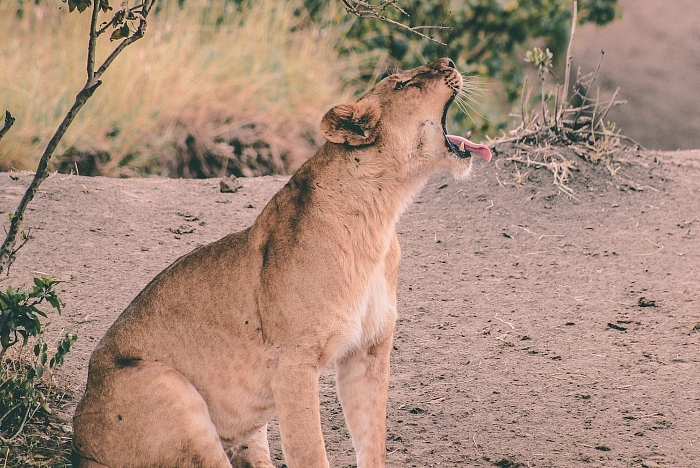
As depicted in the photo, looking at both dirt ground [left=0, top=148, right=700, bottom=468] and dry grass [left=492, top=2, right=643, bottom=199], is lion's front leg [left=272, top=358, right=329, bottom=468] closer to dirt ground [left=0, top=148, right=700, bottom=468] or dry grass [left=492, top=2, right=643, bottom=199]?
dirt ground [left=0, top=148, right=700, bottom=468]

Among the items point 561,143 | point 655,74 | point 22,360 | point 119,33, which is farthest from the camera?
point 655,74

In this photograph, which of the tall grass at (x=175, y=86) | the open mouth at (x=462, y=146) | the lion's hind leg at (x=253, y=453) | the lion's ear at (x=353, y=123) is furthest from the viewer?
the tall grass at (x=175, y=86)

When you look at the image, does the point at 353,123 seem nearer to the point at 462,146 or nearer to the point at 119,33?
the point at 462,146

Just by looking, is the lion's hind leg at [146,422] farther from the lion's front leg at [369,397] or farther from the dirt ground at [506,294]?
the dirt ground at [506,294]

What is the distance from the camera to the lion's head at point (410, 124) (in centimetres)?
372

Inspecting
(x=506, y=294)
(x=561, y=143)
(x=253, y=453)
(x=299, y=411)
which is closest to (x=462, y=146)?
(x=299, y=411)

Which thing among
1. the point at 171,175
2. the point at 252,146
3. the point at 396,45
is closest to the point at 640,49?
the point at 396,45

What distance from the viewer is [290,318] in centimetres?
353

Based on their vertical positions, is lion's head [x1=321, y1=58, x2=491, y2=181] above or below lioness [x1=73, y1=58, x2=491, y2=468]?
above

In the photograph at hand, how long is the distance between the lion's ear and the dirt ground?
158 cm

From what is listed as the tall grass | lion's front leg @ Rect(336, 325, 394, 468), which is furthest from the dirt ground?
the tall grass

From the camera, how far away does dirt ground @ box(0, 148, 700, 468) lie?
4531 millimetres

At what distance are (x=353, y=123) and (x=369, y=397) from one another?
112 centimetres

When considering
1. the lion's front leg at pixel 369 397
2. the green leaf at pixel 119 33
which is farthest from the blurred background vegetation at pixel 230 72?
the lion's front leg at pixel 369 397
